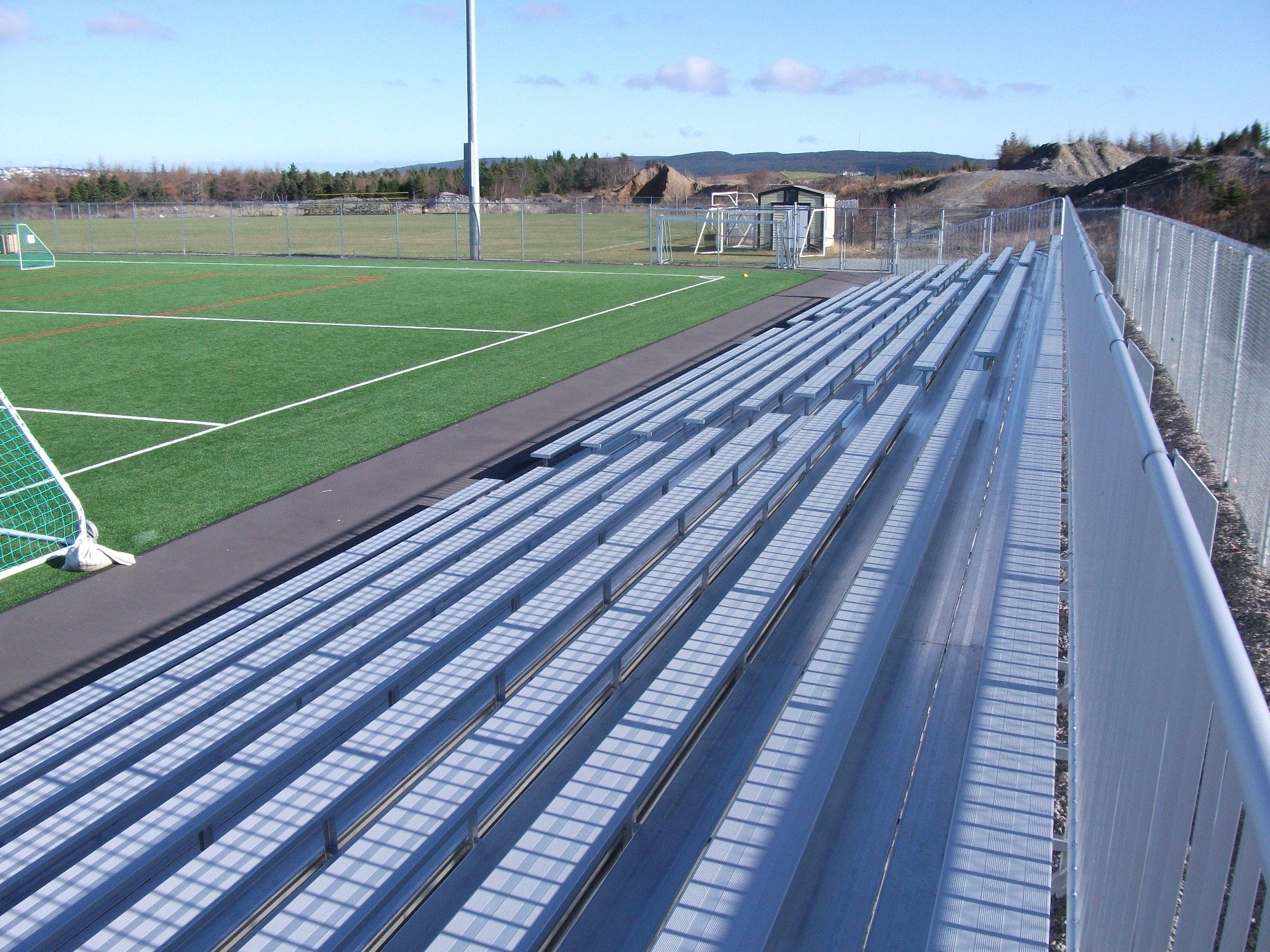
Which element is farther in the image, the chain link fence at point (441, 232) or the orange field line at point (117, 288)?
the chain link fence at point (441, 232)

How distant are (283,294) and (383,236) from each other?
27992mm

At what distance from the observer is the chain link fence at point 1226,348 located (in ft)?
23.4

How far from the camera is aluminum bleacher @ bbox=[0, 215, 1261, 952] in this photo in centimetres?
274

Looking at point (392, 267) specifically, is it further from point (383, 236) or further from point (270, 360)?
point (383, 236)

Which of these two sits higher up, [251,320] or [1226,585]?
[251,320]

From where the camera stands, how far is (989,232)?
2789cm

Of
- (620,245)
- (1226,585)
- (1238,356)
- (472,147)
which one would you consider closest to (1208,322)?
(1238,356)

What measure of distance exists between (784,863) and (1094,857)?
763 millimetres

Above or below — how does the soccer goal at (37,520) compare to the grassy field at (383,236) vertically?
below

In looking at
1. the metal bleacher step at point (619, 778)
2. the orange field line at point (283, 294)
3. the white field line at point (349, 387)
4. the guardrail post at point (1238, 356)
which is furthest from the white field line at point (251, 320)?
the metal bleacher step at point (619, 778)

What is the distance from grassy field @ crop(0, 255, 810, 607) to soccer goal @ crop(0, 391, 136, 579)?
21 centimetres

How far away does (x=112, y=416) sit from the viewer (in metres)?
11.7

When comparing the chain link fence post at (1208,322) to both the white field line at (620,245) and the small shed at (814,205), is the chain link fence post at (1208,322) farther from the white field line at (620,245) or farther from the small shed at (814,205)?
the white field line at (620,245)

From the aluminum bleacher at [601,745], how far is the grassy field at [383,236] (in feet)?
89.6
